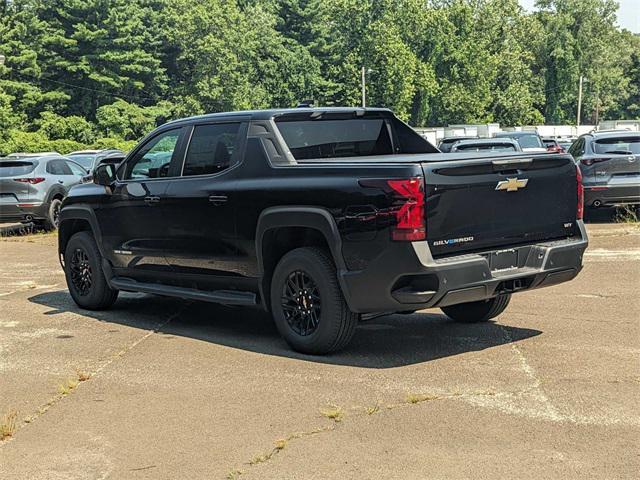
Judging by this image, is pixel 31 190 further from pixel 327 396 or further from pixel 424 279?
pixel 327 396

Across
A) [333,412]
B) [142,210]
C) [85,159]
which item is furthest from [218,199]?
[85,159]

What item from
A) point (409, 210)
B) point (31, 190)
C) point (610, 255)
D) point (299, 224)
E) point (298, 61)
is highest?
point (298, 61)

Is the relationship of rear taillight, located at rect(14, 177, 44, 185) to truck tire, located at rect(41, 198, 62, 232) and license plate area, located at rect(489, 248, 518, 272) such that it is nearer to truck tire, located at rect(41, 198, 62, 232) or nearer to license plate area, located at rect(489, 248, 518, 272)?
truck tire, located at rect(41, 198, 62, 232)

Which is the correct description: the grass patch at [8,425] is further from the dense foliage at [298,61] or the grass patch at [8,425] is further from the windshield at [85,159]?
the dense foliage at [298,61]

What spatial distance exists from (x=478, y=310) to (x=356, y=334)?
3.70 ft

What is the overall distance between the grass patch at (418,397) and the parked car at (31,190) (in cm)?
1437

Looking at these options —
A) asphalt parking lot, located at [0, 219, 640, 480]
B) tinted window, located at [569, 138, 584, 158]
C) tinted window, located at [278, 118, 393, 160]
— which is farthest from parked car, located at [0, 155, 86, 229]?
tinted window, located at [278, 118, 393, 160]

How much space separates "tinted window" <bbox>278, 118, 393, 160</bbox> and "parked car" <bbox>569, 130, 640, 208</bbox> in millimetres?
8918

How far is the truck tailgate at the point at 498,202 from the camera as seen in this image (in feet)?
21.0

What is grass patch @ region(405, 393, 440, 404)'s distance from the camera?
18.8 ft

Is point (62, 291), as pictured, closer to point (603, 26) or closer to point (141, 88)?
point (141, 88)

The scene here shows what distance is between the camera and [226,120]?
792 cm

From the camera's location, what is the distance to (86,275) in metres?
9.50

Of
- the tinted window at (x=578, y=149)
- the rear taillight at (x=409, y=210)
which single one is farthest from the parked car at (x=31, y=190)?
the rear taillight at (x=409, y=210)
